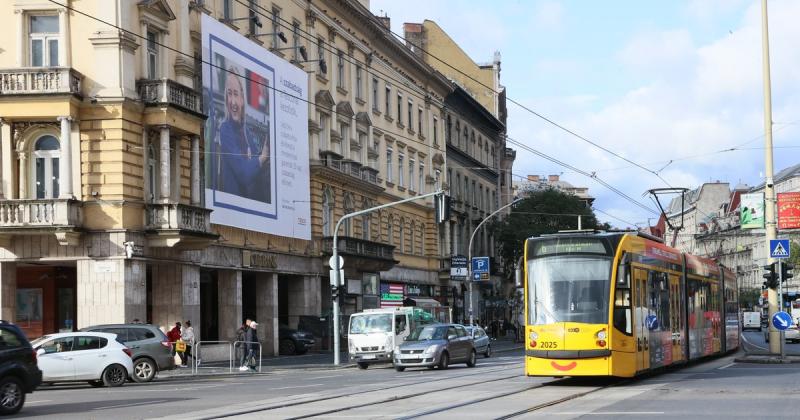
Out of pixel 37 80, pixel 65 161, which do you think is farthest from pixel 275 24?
pixel 65 161

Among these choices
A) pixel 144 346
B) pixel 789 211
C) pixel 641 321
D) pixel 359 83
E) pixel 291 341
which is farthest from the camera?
pixel 359 83

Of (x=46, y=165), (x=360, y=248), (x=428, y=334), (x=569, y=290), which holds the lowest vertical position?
(x=428, y=334)

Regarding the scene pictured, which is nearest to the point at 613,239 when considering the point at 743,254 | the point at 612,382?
the point at 612,382

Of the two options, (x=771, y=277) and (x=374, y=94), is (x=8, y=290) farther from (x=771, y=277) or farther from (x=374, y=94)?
(x=374, y=94)

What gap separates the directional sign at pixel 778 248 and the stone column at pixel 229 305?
20.2 meters

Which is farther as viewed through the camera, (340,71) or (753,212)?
(340,71)

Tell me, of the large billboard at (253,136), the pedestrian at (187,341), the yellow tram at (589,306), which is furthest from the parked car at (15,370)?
the large billboard at (253,136)

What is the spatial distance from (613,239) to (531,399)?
4.54 metres

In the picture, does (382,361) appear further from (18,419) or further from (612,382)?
(18,419)

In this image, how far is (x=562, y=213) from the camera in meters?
82.8

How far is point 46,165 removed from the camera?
37156 millimetres

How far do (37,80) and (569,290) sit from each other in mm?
20114

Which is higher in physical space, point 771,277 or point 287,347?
point 771,277

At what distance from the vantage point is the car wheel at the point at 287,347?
1959 inches
